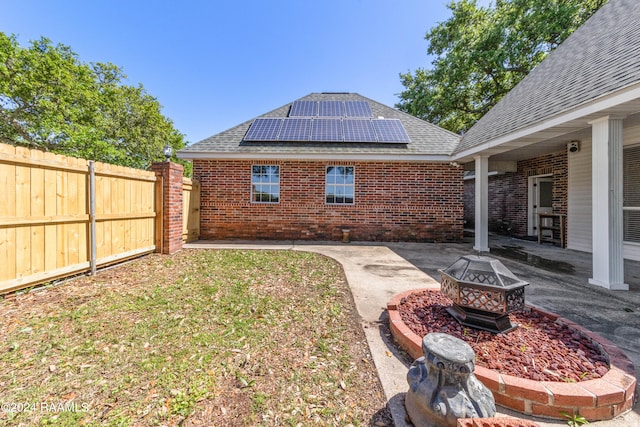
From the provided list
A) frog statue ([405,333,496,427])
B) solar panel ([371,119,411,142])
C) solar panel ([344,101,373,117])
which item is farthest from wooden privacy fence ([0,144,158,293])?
solar panel ([344,101,373,117])

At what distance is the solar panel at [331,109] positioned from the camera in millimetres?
10336

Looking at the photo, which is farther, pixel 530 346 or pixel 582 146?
pixel 582 146

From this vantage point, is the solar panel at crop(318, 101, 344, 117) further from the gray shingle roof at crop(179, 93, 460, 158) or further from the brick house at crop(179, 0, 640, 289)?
the gray shingle roof at crop(179, 93, 460, 158)

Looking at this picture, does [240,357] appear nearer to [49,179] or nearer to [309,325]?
[309,325]

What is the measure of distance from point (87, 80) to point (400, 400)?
2327 cm

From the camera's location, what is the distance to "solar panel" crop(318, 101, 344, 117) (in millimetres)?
10336

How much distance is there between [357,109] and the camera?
10750mm

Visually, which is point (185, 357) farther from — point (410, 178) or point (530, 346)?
point (410, 178)

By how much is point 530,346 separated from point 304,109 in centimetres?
1061

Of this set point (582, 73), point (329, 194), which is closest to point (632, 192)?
point (582, 73)

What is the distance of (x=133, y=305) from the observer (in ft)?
10.6

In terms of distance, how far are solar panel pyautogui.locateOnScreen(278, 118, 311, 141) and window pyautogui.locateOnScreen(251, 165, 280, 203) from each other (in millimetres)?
1210

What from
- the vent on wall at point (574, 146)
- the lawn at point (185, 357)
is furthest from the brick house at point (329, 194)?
the lawn at point (185, 357)

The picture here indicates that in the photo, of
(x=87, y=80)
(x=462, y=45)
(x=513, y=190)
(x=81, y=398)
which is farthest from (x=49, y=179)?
(x=462, y=45)
